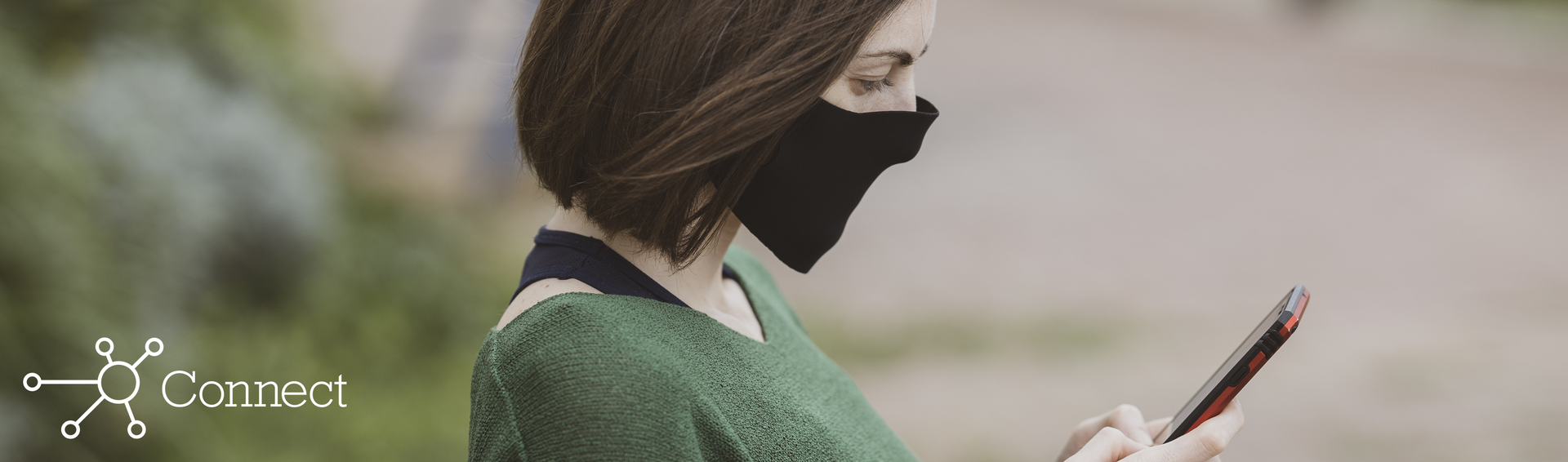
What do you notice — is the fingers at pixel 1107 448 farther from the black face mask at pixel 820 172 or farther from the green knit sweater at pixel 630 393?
the black face mask at pixel 820 172

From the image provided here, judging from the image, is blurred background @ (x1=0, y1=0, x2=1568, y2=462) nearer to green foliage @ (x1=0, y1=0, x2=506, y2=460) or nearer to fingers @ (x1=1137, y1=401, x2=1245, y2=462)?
green foliage @ (x1=0, y1=0, x2=506, y2=460)

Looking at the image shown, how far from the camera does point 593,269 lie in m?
1.02

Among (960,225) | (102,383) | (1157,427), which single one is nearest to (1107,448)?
(1157,427)

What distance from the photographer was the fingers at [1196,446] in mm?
991

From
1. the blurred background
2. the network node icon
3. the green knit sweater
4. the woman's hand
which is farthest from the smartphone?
the network node icon

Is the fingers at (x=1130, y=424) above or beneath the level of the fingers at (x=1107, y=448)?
above

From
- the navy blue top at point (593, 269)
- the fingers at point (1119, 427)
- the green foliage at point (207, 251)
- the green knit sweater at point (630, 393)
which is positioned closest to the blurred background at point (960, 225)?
the green foliage at point (207, 251)

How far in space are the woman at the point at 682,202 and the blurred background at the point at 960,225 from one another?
82 centimetres

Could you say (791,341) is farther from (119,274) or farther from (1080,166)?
(1080,166)

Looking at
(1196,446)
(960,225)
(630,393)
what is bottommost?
(630,393)

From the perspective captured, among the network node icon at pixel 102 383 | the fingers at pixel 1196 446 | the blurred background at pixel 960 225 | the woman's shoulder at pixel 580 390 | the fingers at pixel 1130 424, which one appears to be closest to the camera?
the woman's shoulder at pixel 580 390

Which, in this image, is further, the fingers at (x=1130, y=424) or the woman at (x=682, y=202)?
the fingers at (x=1130, y=424)

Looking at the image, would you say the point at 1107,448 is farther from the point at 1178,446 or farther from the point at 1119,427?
the point at 1119,427

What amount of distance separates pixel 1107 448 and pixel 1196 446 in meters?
0.09
